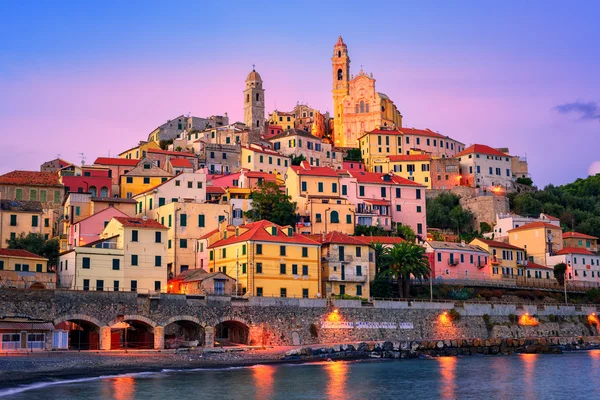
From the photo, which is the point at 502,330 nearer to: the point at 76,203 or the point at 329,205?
the point at 329,205

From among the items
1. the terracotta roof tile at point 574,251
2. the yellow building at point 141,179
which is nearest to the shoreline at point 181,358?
the terracotta roof tile at point 574,251

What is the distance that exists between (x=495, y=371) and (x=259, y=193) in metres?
34.2

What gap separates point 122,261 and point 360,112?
80.6 metres

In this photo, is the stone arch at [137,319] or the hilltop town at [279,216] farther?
the hilltop town at [279,216]

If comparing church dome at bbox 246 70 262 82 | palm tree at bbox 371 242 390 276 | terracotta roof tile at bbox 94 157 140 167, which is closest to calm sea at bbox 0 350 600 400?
palm tree at bbox 371 242 390 276

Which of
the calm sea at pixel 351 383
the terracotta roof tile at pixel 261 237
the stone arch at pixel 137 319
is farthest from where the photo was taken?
the terracotta roof tile at pixel 261 237

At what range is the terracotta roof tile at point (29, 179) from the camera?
279ft

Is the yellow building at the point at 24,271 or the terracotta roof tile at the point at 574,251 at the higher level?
the terracotta roof tile at the point at 574,251

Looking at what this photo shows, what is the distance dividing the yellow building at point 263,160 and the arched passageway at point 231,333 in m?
44.3

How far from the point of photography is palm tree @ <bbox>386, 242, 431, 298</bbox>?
7369cm

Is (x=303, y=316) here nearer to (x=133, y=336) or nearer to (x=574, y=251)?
(x=133, y=336)

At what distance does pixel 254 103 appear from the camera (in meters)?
147

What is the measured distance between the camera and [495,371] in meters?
58.7

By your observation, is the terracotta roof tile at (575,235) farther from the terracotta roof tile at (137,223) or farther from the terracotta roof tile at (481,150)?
the terracotta roof tile at (137,223)
